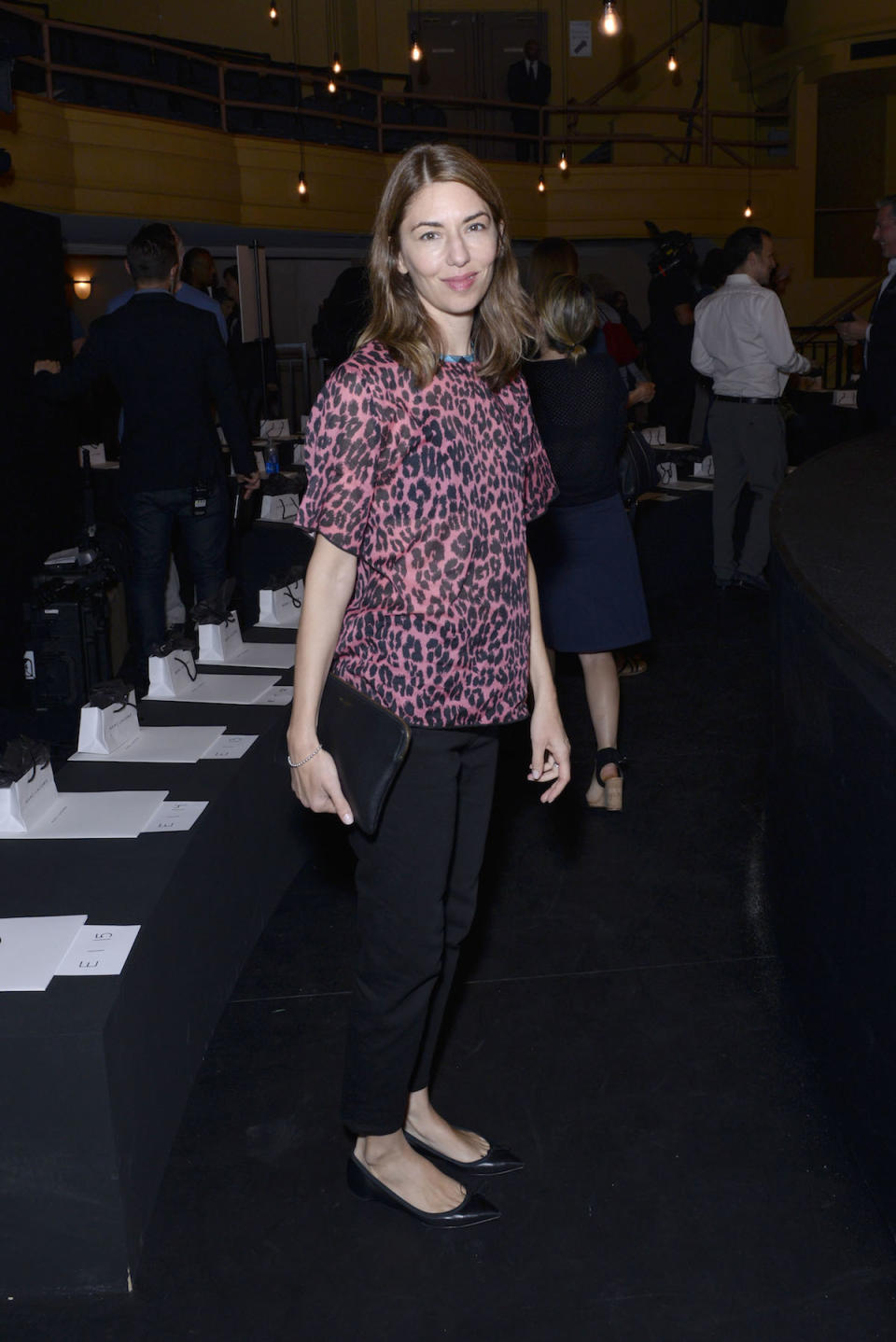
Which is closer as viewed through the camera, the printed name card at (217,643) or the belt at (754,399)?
the printed name card at (217,643)

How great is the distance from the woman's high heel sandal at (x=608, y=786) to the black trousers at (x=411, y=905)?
60.0 inches

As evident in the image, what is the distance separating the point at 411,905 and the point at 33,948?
1.66ft

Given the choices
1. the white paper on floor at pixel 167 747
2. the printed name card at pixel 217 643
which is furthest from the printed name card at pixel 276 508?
the white paper on floor at pixel 167 747

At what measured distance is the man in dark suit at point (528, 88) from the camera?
12.8 m

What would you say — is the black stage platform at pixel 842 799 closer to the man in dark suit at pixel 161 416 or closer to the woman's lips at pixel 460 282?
the woman's lips at pixel 460 282

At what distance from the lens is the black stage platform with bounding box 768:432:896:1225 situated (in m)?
1.60

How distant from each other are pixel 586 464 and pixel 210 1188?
1.81 meters

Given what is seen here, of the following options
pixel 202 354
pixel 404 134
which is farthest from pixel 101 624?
pixel 404 134

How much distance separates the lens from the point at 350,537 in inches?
56.6

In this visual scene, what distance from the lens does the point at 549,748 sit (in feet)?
5.85

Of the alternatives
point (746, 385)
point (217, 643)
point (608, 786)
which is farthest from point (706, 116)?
point (217, 643)

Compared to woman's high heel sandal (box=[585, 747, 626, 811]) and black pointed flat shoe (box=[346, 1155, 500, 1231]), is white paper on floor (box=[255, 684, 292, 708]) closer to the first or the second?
woman's high heel sandal (box=[585, 747, 626, 811])

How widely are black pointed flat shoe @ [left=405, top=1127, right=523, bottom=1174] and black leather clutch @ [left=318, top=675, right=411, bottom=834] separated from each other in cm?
61

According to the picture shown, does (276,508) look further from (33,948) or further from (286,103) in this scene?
(286,103)
